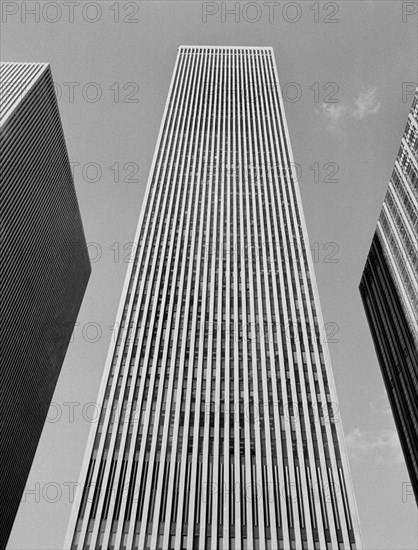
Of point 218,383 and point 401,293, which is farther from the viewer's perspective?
point 401,293

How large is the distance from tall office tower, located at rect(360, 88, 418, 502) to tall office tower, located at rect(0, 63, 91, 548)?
259 ft

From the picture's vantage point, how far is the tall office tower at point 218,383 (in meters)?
52.3

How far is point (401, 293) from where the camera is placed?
94.3 metres

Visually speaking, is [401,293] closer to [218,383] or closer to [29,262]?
[218,383]

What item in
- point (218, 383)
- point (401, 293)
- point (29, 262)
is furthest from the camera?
point (29, 262)

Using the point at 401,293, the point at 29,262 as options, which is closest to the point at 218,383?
the point at 401,293

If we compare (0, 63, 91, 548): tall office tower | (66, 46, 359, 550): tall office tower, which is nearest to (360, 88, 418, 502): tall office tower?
(66, 46, 359, 550): tall office tower

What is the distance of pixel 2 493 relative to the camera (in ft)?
310

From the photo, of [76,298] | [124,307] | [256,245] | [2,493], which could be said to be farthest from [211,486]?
[76,298]

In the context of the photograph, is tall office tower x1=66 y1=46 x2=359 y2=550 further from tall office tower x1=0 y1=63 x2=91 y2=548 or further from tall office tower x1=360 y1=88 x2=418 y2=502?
tall office tower x1=0 y1=63 x2=91 y2=548

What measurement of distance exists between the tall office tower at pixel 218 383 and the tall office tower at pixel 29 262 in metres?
28.4

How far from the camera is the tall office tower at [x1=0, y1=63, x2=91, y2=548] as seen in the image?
321 feet

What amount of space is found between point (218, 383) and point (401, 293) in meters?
46.2

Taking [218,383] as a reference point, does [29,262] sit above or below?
above
